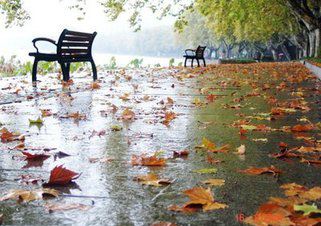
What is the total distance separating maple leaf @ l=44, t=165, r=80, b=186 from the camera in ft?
6.82

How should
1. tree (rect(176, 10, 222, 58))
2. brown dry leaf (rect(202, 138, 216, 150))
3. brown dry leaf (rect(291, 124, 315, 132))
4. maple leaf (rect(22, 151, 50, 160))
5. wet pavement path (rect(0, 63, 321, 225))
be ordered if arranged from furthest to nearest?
tree (rect(176, 10, 222, 58)), brown dry leaf (rect(291, 124, 315, 132)), brown dry leaf (rect(202, 138, 216, 150)), maple leaf (rect(22, 151, 50, 160)), wet pavement path (rect(0, 63, 321, 225))

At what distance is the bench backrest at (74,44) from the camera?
8.44 m

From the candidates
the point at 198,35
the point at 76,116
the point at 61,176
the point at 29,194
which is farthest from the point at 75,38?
the point at 198,35

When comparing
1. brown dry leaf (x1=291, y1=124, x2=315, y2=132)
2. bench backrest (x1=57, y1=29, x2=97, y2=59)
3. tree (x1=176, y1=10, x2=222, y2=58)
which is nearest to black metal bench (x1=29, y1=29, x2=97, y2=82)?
bench backrest (x1=57, y1=29, x2=97, y2=59)

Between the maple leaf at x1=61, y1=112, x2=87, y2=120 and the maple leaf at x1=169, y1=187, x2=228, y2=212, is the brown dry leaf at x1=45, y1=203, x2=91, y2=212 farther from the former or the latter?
the maple leaf at x1=61, y1=112, x2=87, y2=120

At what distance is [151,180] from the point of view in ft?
6.94

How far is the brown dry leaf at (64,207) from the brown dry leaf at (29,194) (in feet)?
0.39

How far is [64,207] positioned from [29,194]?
0.82 feet

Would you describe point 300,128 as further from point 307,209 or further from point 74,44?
point 74,44

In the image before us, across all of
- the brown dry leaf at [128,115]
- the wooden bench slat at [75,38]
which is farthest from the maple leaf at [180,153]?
the wooden bench slat at [75,38]

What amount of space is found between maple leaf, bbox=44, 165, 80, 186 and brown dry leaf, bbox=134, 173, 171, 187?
0.34 m

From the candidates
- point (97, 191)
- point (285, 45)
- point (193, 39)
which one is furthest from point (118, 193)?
point (193, 39)

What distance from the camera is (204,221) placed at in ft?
5.21

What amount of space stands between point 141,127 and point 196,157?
1184 millimetres
